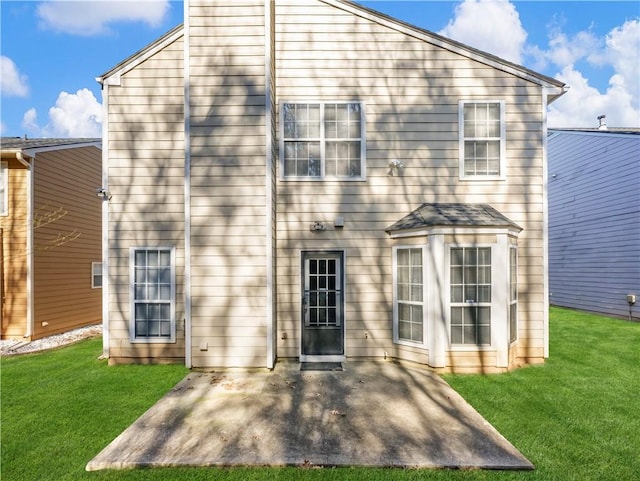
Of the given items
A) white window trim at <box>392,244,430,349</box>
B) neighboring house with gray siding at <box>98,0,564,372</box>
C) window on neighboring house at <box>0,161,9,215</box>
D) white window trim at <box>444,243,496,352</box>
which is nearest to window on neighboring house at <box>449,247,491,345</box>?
white window trim at <box>444,243,496,352</box>

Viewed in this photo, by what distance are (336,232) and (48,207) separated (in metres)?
8.13

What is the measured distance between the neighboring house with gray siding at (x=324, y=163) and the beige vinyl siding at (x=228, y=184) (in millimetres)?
35

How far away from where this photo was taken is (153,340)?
237 inches

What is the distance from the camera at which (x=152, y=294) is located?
239 inches

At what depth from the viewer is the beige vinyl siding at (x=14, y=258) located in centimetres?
804

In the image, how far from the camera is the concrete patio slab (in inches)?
122

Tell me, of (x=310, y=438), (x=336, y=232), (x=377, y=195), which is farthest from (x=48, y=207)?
(x=310, y=438)

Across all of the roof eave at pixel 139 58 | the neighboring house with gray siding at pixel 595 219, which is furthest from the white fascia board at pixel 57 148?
the neighboring house with gray siding at pixel 595 219

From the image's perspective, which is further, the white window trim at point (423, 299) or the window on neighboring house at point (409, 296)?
the window on neighboring house at point (409, 296)

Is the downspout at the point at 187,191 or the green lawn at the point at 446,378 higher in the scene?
the downspout at the point at 187,191

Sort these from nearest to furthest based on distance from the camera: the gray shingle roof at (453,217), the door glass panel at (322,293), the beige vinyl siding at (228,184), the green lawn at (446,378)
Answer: the green lawn at (446,378), the gray shingle roof at (453,217), the beige vinyl siding at (228,184), the door glass panel at (322,293)

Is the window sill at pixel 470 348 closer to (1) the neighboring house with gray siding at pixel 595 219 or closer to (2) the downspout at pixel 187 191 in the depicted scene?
(2) the downspout at pixel 187 191

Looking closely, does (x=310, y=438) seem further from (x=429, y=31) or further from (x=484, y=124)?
(x=429, y=31)

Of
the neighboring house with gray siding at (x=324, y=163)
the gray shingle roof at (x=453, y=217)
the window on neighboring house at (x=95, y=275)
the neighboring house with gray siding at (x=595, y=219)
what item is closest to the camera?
the gray shingle roof at (x=453, y=217)
